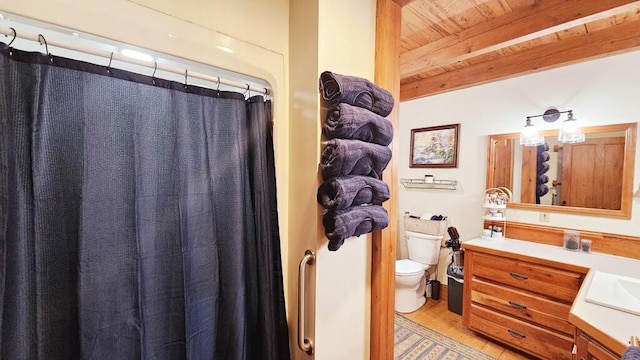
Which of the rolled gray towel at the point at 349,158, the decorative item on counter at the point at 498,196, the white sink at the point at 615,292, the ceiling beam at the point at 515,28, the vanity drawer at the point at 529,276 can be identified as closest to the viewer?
the rolled gray towel at the point at 349,158

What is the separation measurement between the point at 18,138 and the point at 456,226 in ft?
10.5

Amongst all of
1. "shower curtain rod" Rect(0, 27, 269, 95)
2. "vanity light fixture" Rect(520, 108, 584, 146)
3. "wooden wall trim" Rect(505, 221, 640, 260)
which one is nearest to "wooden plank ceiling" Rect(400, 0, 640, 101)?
"vanity light fixture" Rect(520, 108, 584, 146)

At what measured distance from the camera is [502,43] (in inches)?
72.1

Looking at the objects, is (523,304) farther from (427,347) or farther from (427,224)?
(427,224)

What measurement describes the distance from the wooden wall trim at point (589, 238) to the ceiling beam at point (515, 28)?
157 centimetres

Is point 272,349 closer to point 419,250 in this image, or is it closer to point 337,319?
point 337,319

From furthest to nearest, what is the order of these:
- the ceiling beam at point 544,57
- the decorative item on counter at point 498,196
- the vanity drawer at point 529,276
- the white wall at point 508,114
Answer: the decorative item on counter at point 498,196 < the white wall at point 508,114 < the ceiling beam at point 544,57 < the vanity drawer at point 529,276

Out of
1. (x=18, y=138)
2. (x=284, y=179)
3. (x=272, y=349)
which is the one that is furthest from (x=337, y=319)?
(x=18, y=138)

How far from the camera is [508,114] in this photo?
2.54 m

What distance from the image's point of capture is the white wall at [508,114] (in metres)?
2.01

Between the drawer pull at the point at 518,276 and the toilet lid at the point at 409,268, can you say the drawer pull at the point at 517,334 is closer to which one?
the drawer pull at the point at 518,276

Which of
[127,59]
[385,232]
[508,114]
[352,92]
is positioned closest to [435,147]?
[508,114]

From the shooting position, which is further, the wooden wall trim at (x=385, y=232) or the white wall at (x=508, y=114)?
the white wall at (x=508, y=114)

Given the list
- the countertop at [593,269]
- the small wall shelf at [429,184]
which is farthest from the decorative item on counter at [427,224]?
the countertop at [593,269]
